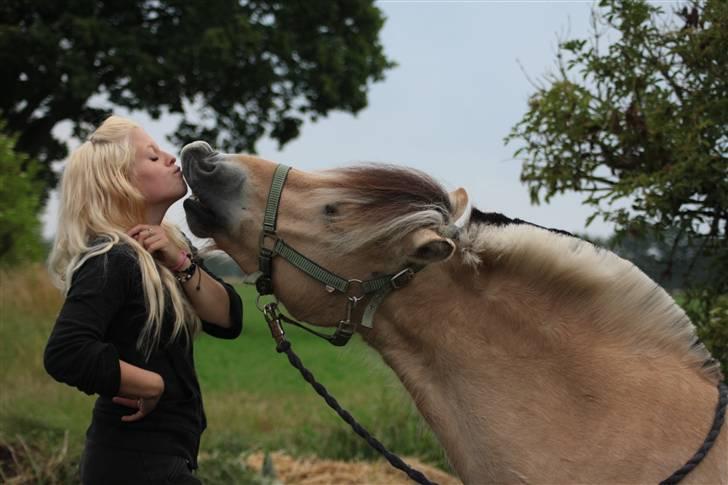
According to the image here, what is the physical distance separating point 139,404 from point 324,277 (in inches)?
27.4

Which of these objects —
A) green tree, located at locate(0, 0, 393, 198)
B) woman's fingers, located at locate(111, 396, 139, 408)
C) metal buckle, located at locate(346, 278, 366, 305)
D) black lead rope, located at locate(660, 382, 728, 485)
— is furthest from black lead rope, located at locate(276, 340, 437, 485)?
green tree, located at locate(0, 0, 393, 198)

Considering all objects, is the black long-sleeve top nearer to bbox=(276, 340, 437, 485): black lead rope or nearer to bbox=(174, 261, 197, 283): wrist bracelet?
bbox=(174, 261, 197, 283): wrist bracelet

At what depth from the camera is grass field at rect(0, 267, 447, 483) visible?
5.88 metres

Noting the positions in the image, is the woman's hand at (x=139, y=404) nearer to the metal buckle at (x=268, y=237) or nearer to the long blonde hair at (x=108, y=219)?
the long blonde hair at (x=108, y=219)

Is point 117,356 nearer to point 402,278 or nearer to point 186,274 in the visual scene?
point 186,274

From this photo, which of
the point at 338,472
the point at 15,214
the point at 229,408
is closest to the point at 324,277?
the point at 338,472

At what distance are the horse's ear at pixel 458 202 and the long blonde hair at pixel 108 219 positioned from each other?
2.96 ft

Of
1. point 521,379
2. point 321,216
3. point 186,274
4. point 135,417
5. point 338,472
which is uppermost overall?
point 321,216

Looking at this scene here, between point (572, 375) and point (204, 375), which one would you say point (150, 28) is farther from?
point (572, 375)

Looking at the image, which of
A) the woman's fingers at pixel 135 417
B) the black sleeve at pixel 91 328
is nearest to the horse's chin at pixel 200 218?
the black sleeve at pixel 91 328

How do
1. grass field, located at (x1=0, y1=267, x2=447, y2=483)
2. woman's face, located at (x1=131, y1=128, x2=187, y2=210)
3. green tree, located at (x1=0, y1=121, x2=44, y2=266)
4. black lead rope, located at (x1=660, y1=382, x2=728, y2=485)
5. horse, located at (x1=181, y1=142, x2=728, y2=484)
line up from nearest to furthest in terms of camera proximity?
black lead rope, located at (x1=660, y1=382, x2=728, y2=485), horse, located at (x1=181, y1=142, x2=728, y2=484), woman's face, located at (x1=131, y1=128, x2=187, y2=210), grass field, located at (x1=0, y1=267, x2=447, y2=483), green tree, located at (x1=0, y1=121, x2=44, y2=266)

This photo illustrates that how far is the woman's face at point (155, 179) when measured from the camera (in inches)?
116

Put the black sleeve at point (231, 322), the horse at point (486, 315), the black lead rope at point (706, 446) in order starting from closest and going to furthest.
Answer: the black lead rope at point (706, 446)
the horse at point (486, 315)
the black sleeve at point (231, 322)

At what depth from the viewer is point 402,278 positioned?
102 inches
